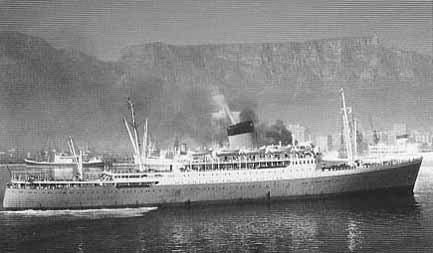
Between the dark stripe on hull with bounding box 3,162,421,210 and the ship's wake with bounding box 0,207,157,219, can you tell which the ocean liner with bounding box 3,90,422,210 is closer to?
the dark stripe on hull with bounding box 3,162,421,210

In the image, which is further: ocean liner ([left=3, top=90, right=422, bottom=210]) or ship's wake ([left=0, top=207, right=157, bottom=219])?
ocean liner ([left=3, top=90, right=422, bottom=210])

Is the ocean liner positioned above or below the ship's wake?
above

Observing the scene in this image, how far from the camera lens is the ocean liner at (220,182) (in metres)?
17.3

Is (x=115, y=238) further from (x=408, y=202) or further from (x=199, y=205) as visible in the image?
(x=408, y=202)

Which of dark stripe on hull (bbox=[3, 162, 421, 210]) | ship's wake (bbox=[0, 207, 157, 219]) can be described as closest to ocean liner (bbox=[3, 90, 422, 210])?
dark stripe on hull (bbox=[3, 162, 421, 210])

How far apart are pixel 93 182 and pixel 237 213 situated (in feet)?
18.2

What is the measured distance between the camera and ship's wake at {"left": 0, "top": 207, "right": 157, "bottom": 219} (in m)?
15.6

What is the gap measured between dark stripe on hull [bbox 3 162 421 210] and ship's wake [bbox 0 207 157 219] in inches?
17.1

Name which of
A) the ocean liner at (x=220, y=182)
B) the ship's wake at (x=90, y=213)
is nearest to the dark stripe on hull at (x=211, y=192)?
the ocean liner at (x=220, y=182)

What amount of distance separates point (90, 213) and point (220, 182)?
4.73m

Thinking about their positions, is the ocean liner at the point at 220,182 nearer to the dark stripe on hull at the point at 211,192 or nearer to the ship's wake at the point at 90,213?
the dark stripe on hull at the point at 211,192

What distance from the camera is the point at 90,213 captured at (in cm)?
1617

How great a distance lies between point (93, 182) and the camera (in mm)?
17547

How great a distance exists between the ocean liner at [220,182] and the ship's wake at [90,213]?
0.47m
